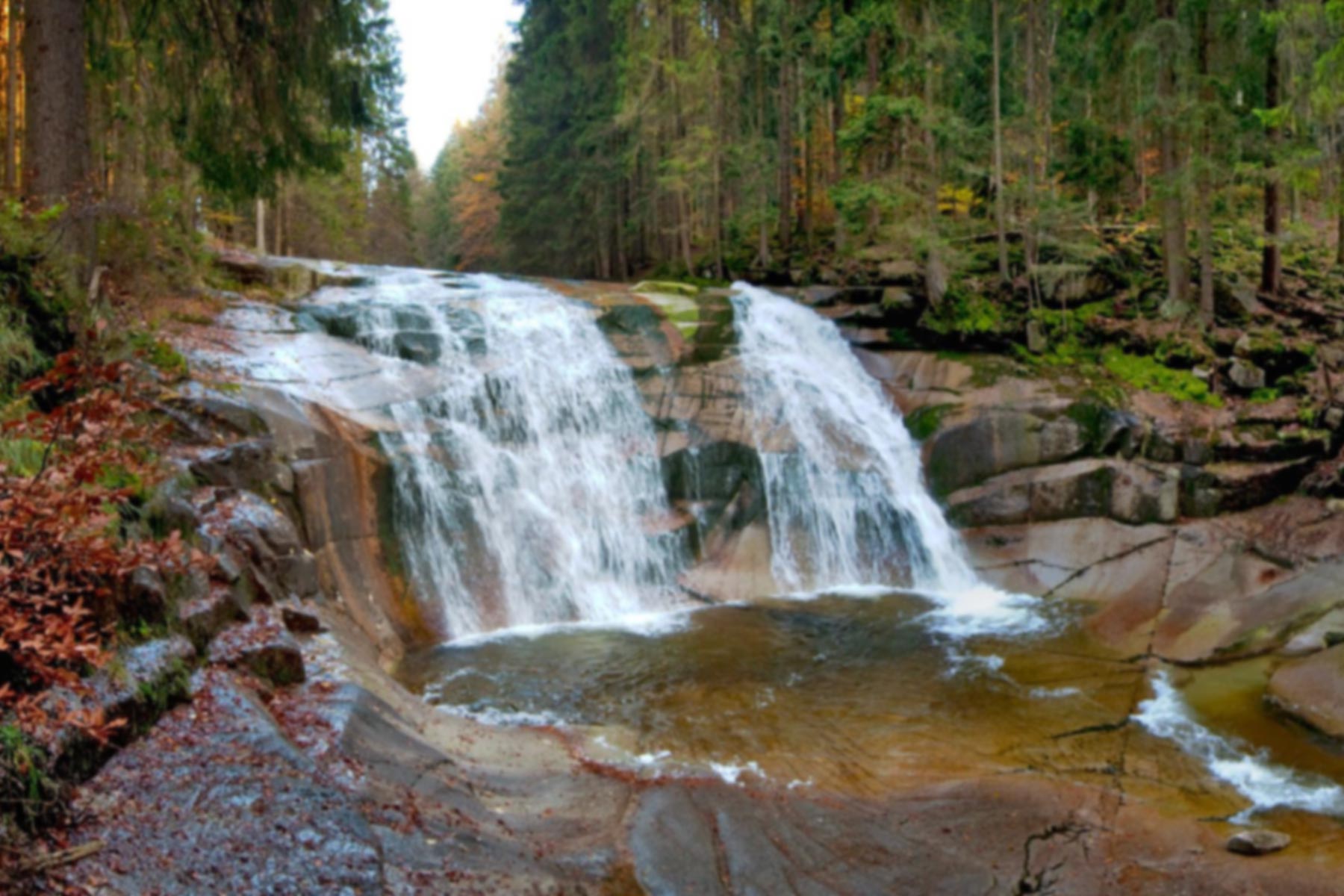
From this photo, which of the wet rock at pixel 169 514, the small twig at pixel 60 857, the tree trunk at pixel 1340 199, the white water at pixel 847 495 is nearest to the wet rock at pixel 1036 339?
the white water at pixel 847 495

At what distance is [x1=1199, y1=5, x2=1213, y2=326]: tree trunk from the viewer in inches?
603

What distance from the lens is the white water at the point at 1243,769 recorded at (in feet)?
23.1

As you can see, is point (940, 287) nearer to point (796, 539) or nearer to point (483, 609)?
point (796, 539)

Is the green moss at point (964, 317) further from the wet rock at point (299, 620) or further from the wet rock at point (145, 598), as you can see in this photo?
the wet rock at point (145, 598)

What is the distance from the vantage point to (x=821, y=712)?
888 cm

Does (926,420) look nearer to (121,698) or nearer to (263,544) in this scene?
(263,544)

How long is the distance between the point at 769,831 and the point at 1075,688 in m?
4.70

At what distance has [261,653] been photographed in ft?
21.2

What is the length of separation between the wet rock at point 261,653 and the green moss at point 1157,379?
1365 centimetres

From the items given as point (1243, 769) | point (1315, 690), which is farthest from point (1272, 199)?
point (1243, 769)

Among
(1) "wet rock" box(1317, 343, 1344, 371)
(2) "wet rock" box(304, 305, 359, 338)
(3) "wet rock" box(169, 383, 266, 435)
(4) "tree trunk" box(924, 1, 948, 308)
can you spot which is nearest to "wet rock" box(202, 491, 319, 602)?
(3) "wet rock" box(169, 383, 266, 435)

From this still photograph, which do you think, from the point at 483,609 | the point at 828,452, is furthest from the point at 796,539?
the point at 483,609

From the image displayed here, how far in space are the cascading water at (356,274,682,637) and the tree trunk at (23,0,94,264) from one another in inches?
185

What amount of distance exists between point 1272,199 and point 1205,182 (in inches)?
59.3
